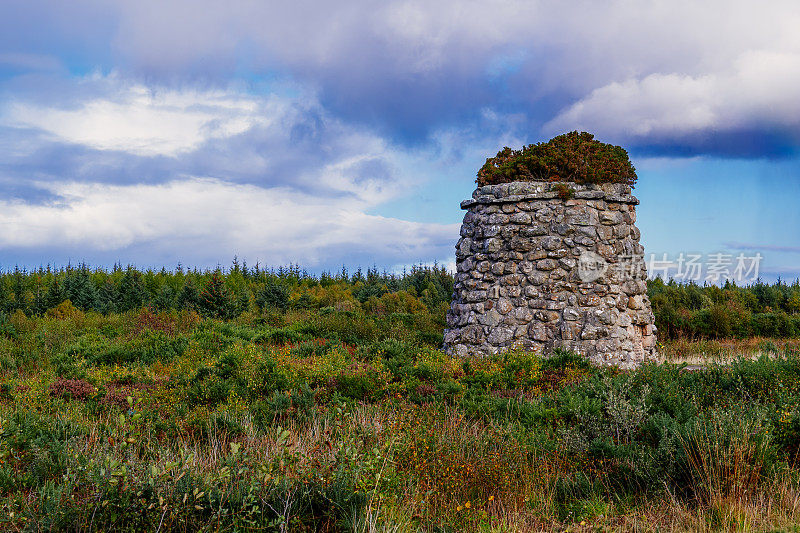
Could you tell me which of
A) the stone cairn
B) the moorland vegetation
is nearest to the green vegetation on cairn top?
the stone cairn

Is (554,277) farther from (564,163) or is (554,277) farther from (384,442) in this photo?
(384,442)

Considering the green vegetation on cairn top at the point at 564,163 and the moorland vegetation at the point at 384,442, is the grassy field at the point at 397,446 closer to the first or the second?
the moorland vegetation at the point at 384,442

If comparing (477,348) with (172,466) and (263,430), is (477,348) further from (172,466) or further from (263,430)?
(172,466)

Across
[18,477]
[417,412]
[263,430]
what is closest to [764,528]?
[417,412]

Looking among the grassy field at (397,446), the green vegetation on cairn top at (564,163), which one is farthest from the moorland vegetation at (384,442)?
the green vegetation on cairn top at (564,163)

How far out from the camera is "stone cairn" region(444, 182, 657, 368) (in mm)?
10977

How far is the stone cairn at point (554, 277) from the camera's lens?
1098cm

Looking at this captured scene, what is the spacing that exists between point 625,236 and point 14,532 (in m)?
11.0

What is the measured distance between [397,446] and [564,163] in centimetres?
820

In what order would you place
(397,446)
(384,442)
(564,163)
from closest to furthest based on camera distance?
1. (397,446)
2. (384,442)
3. (564,163)

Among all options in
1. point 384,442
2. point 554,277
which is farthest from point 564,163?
point 384,442

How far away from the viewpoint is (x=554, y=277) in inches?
436

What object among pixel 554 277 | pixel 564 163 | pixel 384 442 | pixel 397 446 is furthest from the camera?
pixel 564 163

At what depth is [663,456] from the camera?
5707 millimetres
